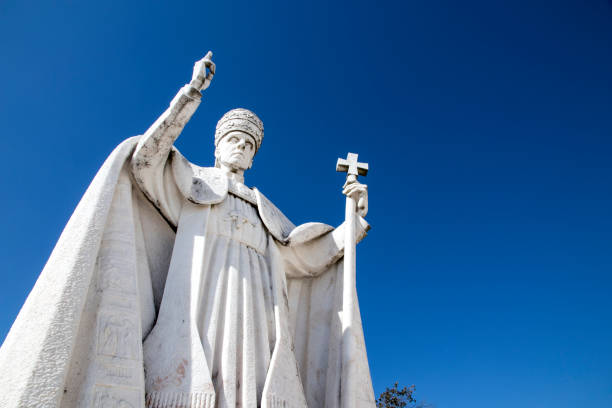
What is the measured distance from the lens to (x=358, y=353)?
5.55 m

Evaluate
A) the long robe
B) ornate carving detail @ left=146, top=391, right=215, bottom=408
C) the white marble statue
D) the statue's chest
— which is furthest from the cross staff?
ornate carving detail @ left=146, top=391, right=215, bottom=408

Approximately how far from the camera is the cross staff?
5.28 metres

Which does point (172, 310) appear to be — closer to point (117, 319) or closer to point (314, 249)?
point (117, 319)

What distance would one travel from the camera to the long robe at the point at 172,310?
3781mm

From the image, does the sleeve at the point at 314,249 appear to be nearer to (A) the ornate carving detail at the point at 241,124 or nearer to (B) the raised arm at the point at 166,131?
(A) the ornate carving detail at the point at 241,124

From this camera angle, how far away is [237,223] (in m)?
5.85

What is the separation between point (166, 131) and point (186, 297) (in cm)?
165

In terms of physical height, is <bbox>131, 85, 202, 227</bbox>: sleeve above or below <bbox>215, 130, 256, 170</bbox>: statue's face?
below

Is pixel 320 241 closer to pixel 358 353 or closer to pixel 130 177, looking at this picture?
pixel 358 353

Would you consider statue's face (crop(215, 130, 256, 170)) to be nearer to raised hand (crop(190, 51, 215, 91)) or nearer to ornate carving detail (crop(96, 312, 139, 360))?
raised hand (crop(190, 51, 215, 91))

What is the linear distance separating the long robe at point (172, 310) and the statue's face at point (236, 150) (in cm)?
51

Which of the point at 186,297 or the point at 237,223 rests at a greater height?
the point at 237,223

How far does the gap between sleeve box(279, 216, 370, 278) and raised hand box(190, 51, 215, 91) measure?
2.14 m

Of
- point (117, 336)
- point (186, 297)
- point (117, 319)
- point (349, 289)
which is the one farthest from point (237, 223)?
point (117, 336)
